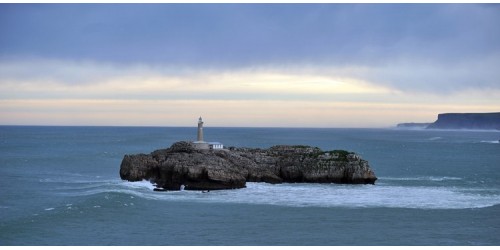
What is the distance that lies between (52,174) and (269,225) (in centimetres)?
4118

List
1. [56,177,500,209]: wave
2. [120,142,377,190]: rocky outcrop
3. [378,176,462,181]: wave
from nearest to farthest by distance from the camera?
[56,177,500,209]: wave, [120,142,377,190]: rocky outcrop, [378,176,462,181]: wave

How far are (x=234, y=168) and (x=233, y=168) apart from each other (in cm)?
24

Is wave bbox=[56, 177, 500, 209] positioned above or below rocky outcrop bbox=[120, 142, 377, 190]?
below

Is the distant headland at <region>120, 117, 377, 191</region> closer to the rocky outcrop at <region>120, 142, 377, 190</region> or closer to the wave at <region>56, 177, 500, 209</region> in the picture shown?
the rocky outcrop at <region>120, 142, 377, 190</region>

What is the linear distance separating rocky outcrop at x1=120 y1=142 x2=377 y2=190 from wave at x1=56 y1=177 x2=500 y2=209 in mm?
1404

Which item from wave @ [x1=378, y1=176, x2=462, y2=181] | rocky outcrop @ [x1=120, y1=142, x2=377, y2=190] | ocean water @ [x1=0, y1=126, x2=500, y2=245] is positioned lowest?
ocean water @ [x1=0, y1=126, x2=500, y2=245]

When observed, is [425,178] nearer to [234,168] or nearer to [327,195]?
[327,195]

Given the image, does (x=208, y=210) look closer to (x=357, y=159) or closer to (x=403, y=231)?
(x=403, y=231)

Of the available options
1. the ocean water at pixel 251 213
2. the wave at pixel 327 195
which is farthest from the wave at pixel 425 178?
the wave at pixel 327 195

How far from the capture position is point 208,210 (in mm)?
47062

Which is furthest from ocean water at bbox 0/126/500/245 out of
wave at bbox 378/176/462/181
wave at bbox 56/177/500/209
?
wave at bbox 378/176/462/181

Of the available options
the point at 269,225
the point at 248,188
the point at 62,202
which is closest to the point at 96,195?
the point at 62,202

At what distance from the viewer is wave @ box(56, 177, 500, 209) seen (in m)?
50.9

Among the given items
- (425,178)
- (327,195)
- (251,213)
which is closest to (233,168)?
(327,195)
